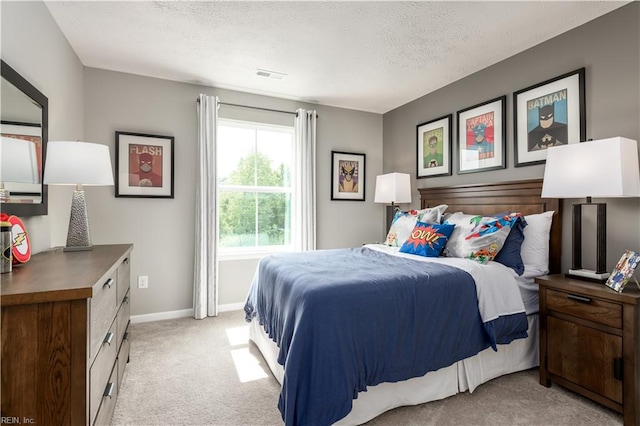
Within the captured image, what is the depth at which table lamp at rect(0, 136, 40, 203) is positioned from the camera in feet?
5.28

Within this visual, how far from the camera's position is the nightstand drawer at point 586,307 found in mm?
1804

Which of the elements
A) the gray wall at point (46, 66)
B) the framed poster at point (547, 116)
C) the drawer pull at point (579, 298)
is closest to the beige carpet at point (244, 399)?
the drawer pull at point (579, 298)

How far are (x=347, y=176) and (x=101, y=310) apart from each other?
346 centimetres

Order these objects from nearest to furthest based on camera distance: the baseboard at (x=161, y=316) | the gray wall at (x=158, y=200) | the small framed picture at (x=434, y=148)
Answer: the gray wall at (x=158, y=200) < the baseboard at (x=161, y=316) < the small framed picture at (x=434, y=148)

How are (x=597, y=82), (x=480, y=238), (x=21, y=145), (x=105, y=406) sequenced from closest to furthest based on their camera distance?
(x=105, y=406)
(x=21, y=145)
(x=597, y=82)
(x=480, y=238)

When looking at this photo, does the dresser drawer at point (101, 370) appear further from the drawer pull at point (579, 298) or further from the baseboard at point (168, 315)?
the drawer pull at point (579, 298)

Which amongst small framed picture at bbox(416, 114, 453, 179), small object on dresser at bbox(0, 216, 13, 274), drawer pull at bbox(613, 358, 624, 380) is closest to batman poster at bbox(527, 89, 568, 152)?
small framed picture at bbox(416, 114, 453, 179)

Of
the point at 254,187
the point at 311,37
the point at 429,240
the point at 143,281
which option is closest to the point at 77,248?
the point at 143,281

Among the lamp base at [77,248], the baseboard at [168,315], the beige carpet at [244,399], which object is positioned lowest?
the beige carpet at [244,399]

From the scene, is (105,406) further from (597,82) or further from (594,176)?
(597,82)

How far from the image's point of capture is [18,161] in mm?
1754

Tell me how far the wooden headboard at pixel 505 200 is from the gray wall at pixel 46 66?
353 cm

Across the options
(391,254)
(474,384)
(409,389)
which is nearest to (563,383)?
(474,384)

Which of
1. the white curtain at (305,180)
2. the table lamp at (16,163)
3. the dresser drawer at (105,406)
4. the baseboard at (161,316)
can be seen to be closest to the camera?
the dresser drawer at (105,406)
